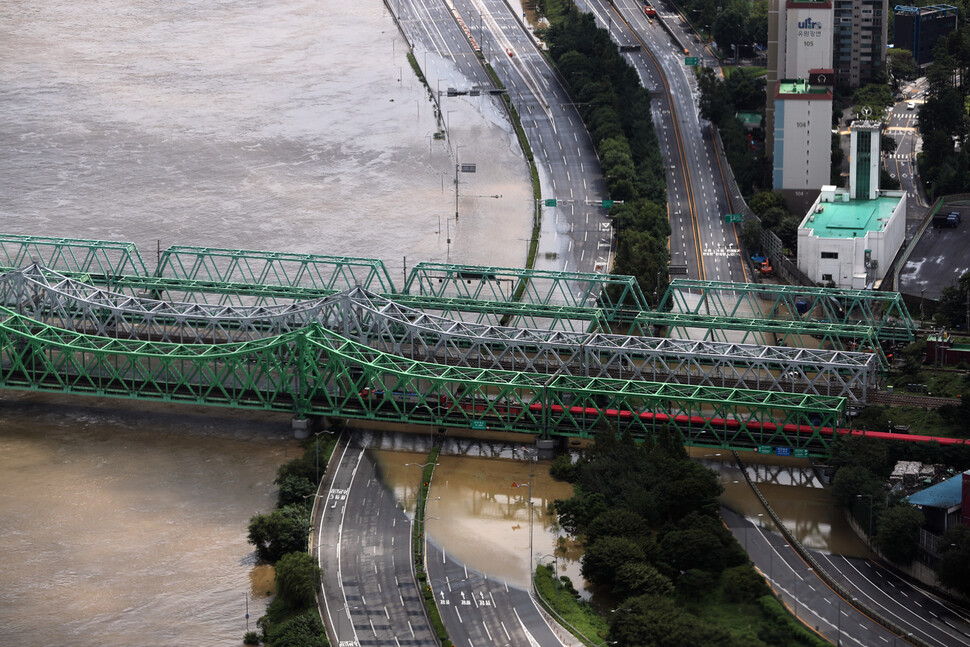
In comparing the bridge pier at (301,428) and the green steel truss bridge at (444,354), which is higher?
the green steel truss bridge at (444,354)

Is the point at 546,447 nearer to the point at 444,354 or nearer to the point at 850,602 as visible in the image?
the point at 444,354

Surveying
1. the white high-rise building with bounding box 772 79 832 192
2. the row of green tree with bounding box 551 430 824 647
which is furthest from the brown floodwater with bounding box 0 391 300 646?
the white high-rise building with bounding box 772 79 832 192

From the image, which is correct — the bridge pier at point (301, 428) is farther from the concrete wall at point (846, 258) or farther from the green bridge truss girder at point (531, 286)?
the concrete wall at point (846, 258)

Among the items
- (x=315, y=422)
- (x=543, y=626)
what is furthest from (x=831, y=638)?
(x=315, y=422)

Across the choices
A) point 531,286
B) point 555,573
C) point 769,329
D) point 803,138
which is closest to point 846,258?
point 769,329

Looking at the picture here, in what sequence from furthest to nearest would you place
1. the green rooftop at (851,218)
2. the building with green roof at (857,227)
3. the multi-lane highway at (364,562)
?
the green rooftop at (851,218) < the building with green roof at (857,227) < the multi-lane highway at (364,562)

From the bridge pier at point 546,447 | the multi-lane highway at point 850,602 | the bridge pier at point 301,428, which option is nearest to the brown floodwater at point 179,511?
the bridge pier at point 301,428

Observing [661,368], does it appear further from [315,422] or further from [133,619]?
[133,619]
